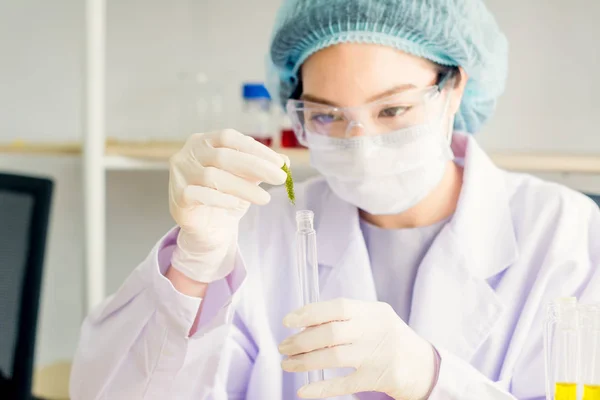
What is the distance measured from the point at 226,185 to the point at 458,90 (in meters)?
0.52

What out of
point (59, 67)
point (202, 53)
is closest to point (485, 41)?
point (202, 53)

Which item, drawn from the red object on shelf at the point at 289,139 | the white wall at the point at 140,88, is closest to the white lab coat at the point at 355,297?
the red object on shelf at the point at 289,139

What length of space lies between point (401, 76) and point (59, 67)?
1396 millimetres

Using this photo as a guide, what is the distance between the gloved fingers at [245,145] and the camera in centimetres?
91

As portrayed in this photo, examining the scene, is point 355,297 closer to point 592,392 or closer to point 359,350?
point 359,350

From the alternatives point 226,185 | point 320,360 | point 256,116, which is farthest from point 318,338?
point 256,116

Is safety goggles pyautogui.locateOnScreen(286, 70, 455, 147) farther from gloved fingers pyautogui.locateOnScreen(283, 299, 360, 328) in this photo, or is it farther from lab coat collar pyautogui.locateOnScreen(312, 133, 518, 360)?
gloved fingers pyautogui.locateOnScreen(283, 299, 360, 328)

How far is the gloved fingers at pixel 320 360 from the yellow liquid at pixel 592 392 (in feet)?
0.91

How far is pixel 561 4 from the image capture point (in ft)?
6.23

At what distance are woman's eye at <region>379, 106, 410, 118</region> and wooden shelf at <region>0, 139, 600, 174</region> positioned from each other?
1.82 feet

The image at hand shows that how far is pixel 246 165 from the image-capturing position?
91 centimetres

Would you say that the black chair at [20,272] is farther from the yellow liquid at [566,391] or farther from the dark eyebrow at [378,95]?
the yellow liquid at [566,391]

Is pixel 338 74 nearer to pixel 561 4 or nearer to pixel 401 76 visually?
pixel 401 76

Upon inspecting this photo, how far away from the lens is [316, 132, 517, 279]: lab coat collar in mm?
1196
